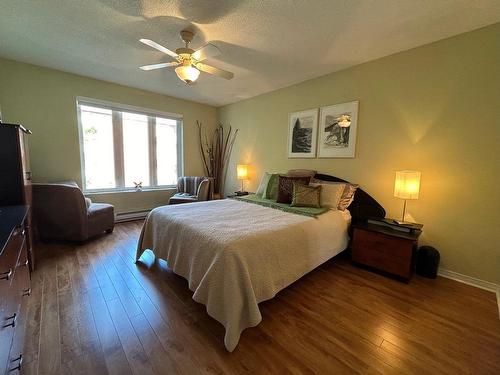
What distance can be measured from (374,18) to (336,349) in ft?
8.91

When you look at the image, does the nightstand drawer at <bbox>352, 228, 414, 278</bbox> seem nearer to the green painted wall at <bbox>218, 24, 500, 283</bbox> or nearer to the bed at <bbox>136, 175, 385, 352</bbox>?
the bed at <bbox>136, 175, 385, 352</bbox>

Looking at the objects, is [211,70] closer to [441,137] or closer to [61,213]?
[441,137]

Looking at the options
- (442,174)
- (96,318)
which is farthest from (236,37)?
(96,318)

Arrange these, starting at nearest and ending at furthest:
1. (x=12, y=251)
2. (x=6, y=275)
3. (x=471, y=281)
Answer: (x=6, y=275) → (x=12, y=251) → (x=471, y=281)

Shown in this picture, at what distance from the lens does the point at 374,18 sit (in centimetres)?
191

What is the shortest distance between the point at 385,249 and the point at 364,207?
67cm

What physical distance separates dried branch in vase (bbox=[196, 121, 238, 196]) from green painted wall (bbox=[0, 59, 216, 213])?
1484 mm

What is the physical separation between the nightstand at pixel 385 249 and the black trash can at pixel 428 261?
0.10m

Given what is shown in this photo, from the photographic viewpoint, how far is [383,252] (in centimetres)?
233

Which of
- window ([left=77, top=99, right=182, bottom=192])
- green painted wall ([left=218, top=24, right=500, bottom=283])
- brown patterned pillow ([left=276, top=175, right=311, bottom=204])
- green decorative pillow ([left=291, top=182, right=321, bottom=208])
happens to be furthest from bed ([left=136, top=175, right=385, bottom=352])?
window ([left=77, top=99, right=182, bottom=192])

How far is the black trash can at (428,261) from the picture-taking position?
2277 millimetres

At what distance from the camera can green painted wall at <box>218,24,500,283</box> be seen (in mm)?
2062

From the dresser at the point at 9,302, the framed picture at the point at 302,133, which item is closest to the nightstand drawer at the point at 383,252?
the framed picture at the point at 302,133

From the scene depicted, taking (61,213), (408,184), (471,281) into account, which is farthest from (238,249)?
(61,213)
